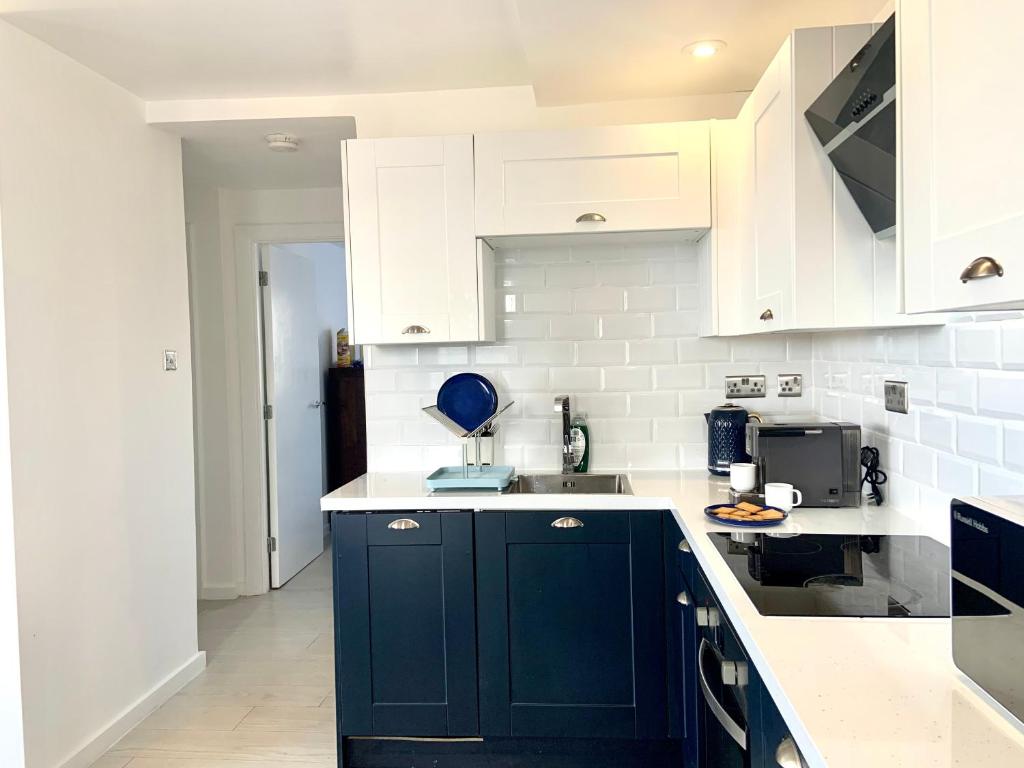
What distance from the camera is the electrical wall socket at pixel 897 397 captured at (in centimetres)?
203

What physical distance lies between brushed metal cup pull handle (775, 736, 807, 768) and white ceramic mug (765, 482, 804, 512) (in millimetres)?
1095

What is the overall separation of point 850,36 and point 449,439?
6.51 ft

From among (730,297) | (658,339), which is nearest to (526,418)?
(658,339)

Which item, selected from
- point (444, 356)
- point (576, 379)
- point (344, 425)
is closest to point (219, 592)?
point (344, 425)

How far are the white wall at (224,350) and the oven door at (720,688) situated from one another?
10.8ft

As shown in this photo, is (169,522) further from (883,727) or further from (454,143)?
(883,727)

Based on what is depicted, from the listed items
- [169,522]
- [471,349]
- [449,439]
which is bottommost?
[169,522]

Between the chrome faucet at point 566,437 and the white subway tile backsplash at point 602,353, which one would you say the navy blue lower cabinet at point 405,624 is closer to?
the chrome faucet at point 566,437

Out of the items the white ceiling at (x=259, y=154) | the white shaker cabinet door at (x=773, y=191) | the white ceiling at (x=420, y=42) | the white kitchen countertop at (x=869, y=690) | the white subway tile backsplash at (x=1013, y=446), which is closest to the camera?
the white kitchen countertop at (x=869, y=690)

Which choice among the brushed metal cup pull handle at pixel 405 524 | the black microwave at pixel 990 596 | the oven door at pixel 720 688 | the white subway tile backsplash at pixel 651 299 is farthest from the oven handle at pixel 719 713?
the white subway tile backsplash at pixel 651 299

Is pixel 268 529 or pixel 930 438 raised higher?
pixel 930 438

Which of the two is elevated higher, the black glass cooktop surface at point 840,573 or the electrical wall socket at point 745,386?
the electrical wall socket at point 745,386

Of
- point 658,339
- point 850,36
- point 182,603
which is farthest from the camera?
point 182,603

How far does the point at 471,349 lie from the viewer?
3086mm
